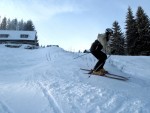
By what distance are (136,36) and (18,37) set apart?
3900 centimetres

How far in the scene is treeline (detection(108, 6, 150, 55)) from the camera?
136 ft

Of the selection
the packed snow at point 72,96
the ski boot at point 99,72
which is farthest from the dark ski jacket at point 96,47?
the packed snow at point 72,96

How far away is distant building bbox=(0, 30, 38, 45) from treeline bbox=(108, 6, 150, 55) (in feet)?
101

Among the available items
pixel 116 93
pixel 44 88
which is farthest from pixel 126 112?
pixel 44 88

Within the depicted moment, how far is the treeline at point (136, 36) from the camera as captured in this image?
41594 millimetres

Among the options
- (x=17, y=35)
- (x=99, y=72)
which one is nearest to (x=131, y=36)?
(x=99, y=72)

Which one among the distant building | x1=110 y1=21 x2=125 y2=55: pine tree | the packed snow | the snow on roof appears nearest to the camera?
the packed snow

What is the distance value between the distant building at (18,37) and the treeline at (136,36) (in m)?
30.7

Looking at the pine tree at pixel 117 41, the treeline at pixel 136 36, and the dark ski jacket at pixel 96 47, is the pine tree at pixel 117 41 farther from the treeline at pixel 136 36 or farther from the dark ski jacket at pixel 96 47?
the dark ski jacket at pixel 96 47

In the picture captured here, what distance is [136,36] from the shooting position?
142ft

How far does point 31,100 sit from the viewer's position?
26.0 feet

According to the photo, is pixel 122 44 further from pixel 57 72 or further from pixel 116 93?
pixel 116 93

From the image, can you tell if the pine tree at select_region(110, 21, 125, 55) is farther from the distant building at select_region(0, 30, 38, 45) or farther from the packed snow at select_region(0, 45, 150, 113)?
the packed snow at select_region(0, 45, 150, 113)

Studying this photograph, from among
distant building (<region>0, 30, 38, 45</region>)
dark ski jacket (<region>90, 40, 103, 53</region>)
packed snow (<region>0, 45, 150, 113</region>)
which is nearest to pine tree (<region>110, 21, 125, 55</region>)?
distant building (<region>0, 30, 38, 45</region>)
